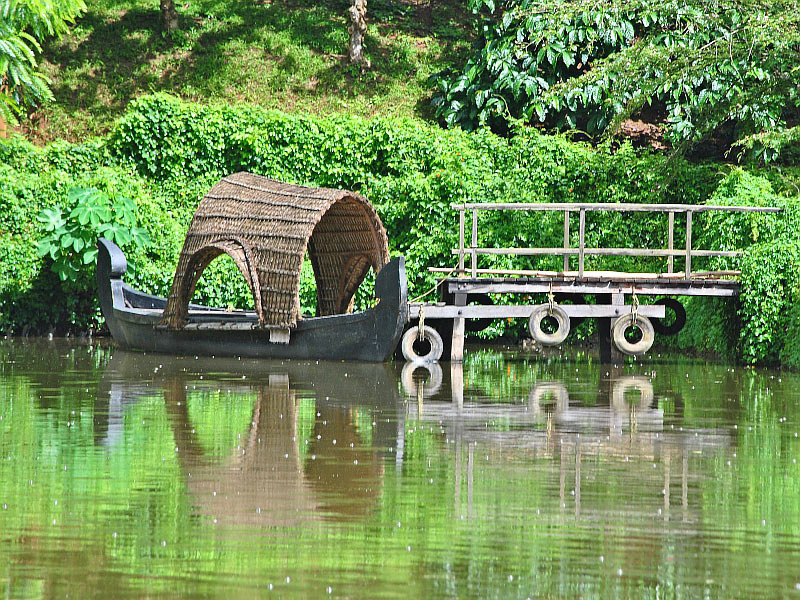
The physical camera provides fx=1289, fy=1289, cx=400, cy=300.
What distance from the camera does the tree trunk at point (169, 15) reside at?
106 feet

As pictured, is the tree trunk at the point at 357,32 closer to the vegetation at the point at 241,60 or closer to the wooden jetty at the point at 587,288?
the vegetation at the point at 241,60

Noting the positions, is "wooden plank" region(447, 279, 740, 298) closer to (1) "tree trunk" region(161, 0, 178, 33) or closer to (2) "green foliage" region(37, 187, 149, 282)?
(2) "green foliage" region(37, 187, 149, 282)

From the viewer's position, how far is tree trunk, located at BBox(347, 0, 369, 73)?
101 feet

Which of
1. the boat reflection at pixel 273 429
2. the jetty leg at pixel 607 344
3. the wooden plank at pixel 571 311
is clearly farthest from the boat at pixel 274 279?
the jetty leg at pixel 607 344

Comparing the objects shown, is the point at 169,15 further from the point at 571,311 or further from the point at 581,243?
the point at 571,311

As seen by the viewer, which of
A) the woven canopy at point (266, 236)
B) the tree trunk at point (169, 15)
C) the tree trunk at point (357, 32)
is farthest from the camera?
the tree trunk at point (169, 15)

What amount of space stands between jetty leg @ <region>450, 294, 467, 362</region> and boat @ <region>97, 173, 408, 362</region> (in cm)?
116

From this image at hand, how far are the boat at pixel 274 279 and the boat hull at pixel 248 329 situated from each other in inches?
0.6

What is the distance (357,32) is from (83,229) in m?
11.0

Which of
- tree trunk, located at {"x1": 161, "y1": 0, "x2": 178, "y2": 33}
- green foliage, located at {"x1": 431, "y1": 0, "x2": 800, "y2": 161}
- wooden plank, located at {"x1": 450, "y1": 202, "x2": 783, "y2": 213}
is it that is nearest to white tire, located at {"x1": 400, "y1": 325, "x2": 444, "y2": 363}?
wooden plank, located at {"x1": 450, "y1": 202, "x2": 783, "y2": 213}

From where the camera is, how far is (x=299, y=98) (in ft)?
100

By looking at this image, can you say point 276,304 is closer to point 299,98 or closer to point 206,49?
point 299,98

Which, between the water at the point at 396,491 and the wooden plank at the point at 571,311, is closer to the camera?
the water at the point at 396,491

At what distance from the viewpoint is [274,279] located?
18.3 meters
